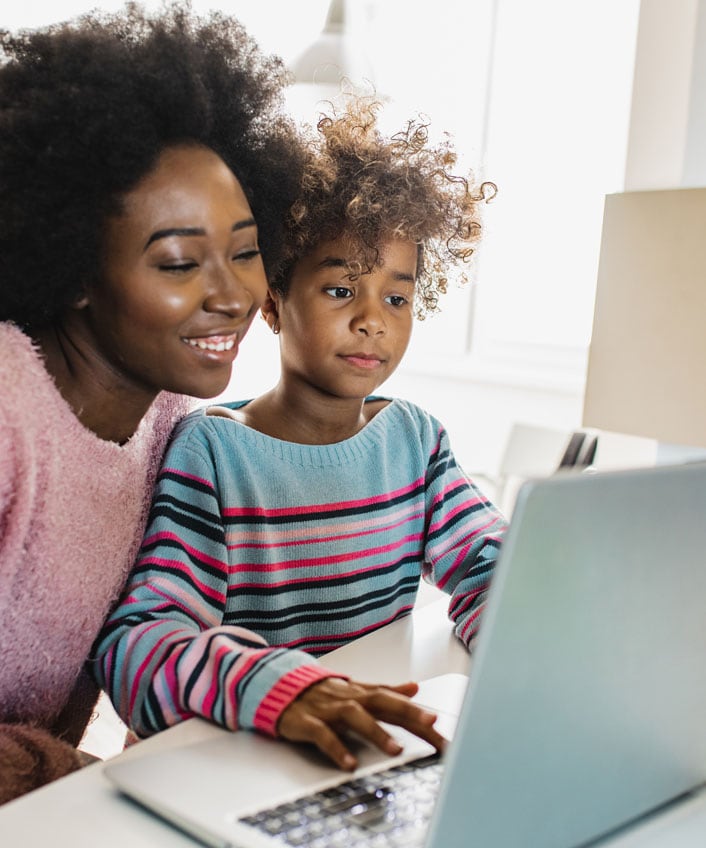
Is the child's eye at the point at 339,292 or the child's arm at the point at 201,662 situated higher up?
the child's eye at the point at 339,292

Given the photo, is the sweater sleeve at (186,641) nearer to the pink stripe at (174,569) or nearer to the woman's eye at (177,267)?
the pink stripe at (174,569)

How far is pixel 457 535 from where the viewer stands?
120 centimetres

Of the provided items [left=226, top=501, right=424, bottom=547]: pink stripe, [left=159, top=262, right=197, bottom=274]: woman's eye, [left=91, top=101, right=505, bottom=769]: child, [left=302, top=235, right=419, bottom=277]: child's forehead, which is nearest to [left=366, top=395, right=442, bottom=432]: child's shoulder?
[left=91, top=101, right=505, bottom=769]: child

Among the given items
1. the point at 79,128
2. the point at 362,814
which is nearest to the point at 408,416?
the point at 79,128

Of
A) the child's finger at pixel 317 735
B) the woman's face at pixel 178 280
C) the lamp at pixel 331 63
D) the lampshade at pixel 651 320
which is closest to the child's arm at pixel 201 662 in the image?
the child's finger at pixel 317 735

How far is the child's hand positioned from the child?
241mm

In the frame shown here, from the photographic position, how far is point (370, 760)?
0.65 meters

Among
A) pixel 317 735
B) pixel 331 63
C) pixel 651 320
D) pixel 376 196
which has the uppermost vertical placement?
pixel 331 63

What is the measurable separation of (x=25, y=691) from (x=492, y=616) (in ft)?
2.07

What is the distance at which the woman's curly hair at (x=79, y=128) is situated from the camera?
0.85 meters

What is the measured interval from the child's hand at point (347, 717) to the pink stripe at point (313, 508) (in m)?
0.37

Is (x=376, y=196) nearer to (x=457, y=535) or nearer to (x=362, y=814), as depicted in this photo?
(x=457, y=535)

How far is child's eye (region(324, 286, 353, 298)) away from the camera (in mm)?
1120

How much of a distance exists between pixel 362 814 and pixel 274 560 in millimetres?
520
